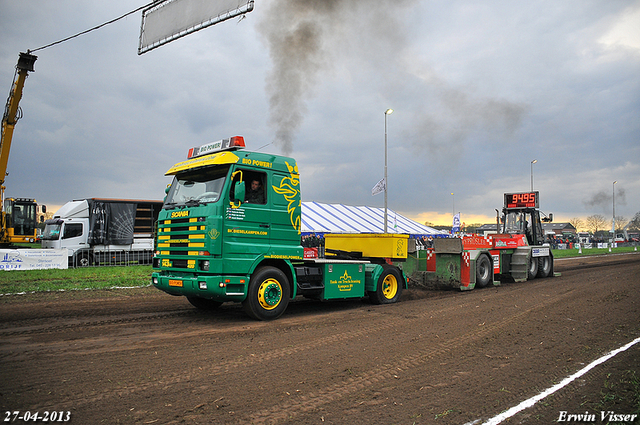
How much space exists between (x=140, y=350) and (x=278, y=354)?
6.34ft

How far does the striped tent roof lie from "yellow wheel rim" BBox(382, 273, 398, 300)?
14225mm

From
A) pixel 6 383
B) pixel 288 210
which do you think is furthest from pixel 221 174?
pixel 6 383

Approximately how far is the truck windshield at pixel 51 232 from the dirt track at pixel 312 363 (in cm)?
1283

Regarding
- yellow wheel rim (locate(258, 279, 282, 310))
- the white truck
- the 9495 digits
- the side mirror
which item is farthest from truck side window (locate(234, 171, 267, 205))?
the white truck

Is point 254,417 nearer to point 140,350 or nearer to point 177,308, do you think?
point 140,350

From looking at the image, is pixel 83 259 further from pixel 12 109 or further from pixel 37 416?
pixel 37 416

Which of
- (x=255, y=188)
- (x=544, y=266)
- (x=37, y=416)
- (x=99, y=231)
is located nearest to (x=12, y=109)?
(x=99, y=231)

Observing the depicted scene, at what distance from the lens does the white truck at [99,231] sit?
20.9 metres

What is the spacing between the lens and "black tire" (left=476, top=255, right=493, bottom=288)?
14.3 m

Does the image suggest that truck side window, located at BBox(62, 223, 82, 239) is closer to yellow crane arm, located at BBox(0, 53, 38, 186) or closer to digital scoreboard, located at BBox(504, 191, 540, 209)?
yellow crane arm, located at BBox(0, 53, 38, 186)

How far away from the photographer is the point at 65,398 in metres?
4.07

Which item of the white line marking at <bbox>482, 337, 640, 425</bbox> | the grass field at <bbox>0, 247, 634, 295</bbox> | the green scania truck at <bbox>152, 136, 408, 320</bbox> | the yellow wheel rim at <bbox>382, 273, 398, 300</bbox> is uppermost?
the green scania truck at <bbox>152, 136, 408, 320</bbox>

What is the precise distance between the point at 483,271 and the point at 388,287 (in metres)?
5.53

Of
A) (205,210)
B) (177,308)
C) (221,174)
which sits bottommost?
(177,308)
